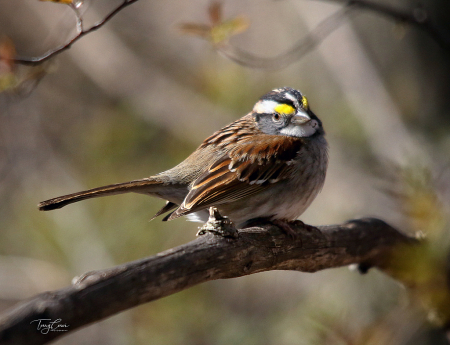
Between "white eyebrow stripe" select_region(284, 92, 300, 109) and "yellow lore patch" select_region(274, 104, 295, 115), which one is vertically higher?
"white eyebrow stripe" select_region(284, 92, 300, 109)

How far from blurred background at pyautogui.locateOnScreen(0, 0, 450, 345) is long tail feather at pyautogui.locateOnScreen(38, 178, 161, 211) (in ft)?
3.96

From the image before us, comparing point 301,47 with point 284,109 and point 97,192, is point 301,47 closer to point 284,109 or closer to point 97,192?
point 284,109

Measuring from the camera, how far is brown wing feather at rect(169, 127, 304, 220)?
2.73m

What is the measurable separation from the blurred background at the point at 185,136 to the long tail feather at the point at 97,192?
1.21 meters

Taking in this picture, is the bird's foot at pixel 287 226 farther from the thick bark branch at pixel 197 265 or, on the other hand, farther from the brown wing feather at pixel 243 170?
the brown wing feather at pixel 243 170

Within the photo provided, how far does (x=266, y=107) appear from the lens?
3186 mm

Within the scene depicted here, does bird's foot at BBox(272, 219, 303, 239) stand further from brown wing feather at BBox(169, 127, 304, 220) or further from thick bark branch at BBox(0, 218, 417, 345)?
brown wing feather at BBox(169, 127, 304, 220)

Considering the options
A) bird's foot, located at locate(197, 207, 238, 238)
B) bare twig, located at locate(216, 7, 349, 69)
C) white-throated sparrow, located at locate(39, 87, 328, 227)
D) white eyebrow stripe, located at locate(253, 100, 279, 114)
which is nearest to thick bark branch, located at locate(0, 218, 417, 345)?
bird's foot, located at locate(197, 207, 238, 238)

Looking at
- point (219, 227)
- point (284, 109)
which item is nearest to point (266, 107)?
point (284, 109)

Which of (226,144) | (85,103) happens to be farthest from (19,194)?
(226,144)

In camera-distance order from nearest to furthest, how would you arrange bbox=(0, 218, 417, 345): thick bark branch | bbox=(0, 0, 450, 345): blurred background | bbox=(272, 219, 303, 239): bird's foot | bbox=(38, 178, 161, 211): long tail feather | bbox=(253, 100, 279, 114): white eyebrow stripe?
bbox=(0, 218, 417, 345): thick bark branch, bbox=(38, 178, 161, 211): long tail feather, bbox=(272, 219, 303, 239): bird's foot, bbox=(253, 100, 279, 114): white eyebrow stripe, bbox=(0, 0, 450, 345): blurred background

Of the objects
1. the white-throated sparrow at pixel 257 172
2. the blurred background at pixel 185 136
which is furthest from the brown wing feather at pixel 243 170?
the blurred background at pixel 185 136

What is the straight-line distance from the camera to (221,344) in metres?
4.52

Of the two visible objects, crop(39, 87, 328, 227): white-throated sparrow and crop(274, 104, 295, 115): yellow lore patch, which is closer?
crop(39, 87, 328, 227): white-throated sparrow
